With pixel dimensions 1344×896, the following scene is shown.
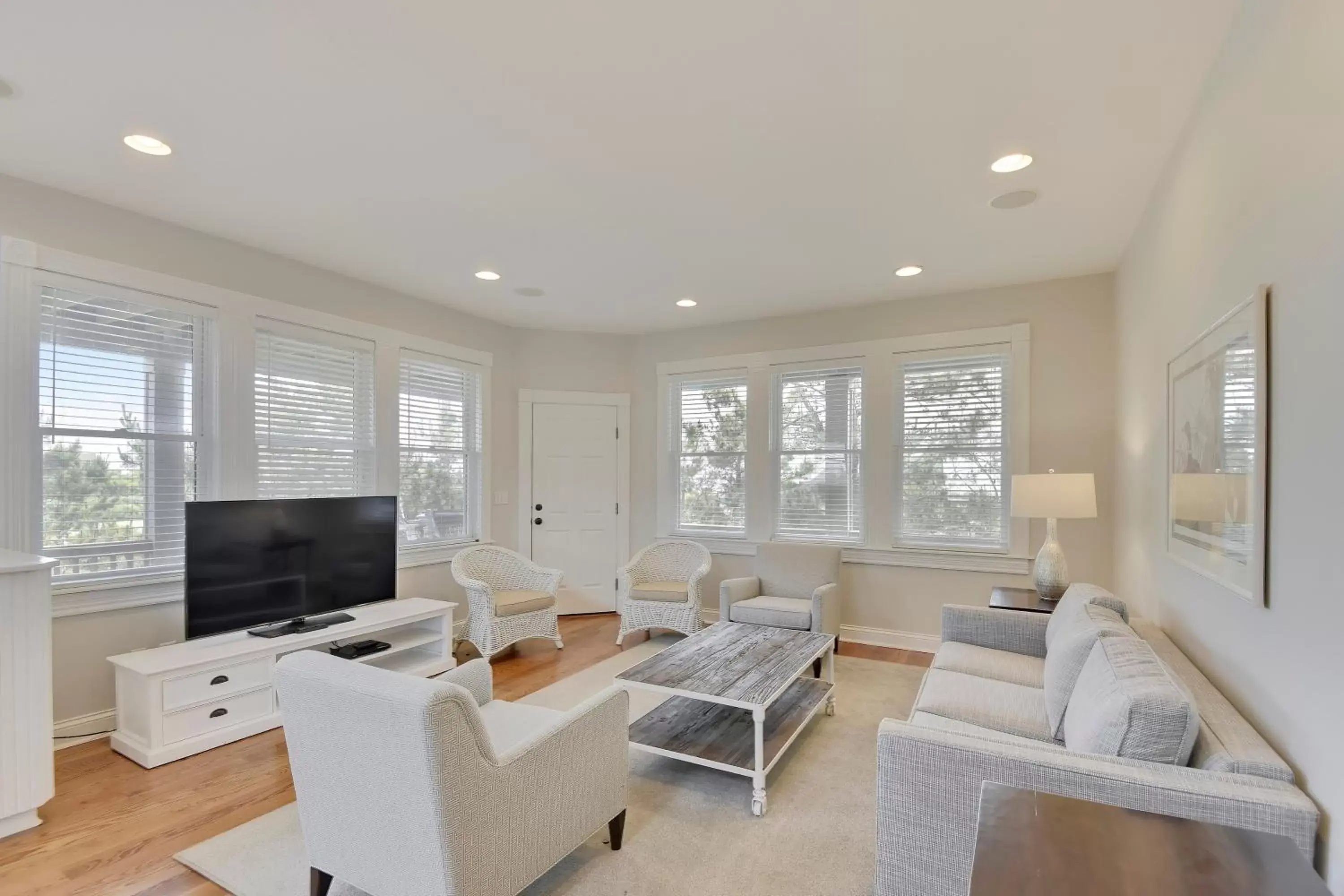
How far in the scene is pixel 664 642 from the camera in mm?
4883

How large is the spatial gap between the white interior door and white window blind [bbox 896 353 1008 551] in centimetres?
257

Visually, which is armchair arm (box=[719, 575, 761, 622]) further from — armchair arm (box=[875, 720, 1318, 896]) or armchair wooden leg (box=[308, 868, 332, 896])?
armchair wooden leg (box=[308, 868, 332, 896])

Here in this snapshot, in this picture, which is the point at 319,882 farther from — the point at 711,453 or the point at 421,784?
the point at 711,453

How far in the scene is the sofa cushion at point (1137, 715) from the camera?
1522mm

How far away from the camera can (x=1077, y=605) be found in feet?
8.61

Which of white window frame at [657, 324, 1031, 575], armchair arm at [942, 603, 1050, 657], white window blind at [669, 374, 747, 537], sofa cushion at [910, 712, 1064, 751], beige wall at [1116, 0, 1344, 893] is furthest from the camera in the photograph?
white window blind at [669, 374, 747, 537]

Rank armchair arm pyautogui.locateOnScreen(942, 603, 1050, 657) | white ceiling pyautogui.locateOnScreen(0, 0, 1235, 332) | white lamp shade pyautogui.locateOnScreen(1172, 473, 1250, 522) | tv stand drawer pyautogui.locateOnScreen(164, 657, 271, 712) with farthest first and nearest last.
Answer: armchair arm pyautogui.locateOnScreen(942, 603, 1050, 657), tv stand drawer pyautogui.locateOnScreen(164, 657, 271, 712), white ceiling pyautogui.locateOnScreen(0, 0, 1235, 332), white lamp shade pyautogui.locateOnScreen(1172, 473, 1250, 522)

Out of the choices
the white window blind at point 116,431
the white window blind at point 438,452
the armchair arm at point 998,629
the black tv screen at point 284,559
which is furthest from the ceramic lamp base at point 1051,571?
the white window blind at point 116,431

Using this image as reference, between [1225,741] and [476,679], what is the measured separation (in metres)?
2.27

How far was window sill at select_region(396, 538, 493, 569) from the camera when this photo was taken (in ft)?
15.0

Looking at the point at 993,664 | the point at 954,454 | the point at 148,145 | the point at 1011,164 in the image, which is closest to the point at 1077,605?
the point at 993,664

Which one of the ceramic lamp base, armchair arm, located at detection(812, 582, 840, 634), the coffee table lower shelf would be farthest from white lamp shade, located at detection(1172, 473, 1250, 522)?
armchair arm, located at detection(812, 582, 840, 634)

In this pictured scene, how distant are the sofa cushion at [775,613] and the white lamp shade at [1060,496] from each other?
1496 millimetres

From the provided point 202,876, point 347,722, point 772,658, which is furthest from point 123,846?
point 772,658
